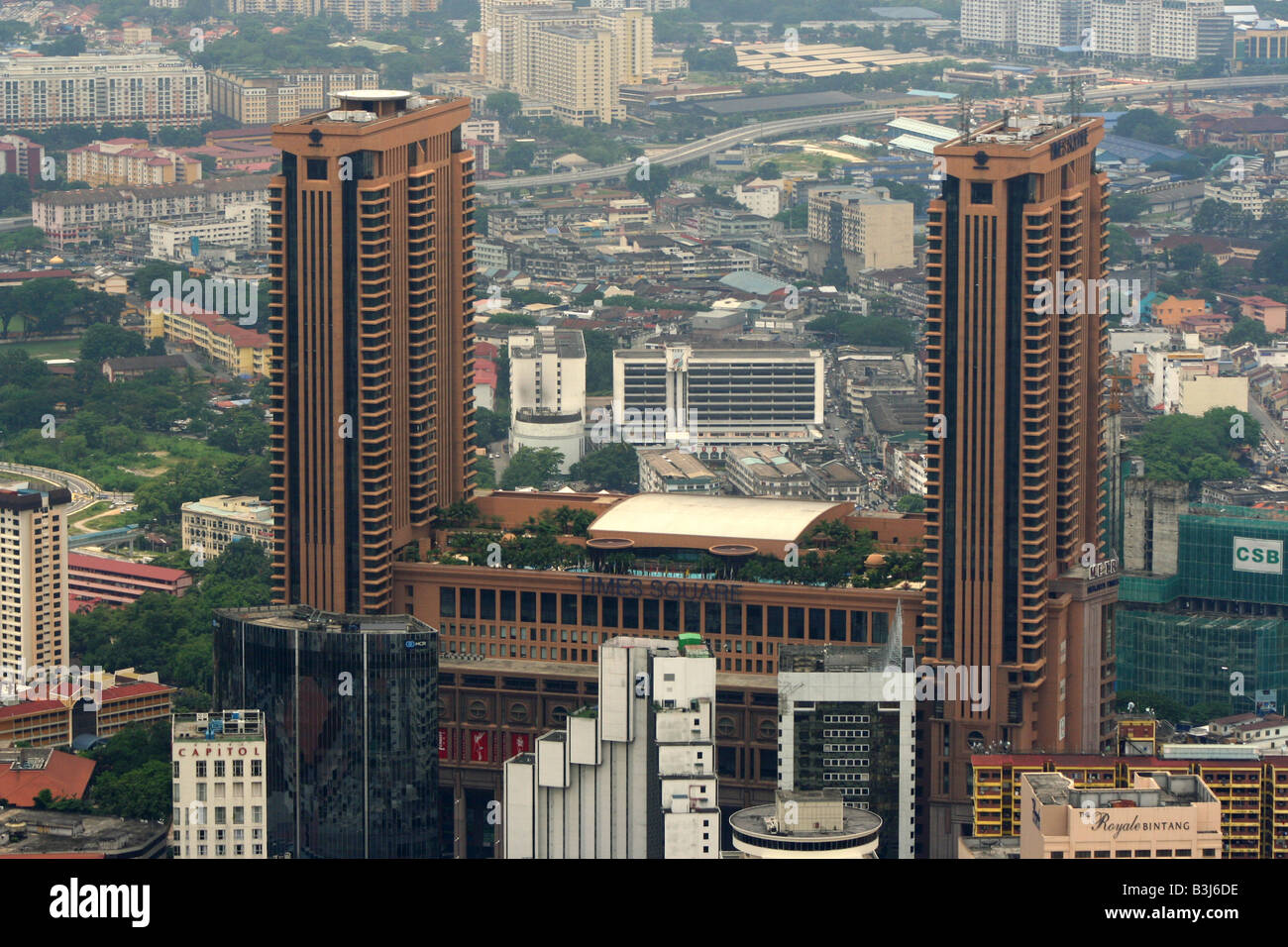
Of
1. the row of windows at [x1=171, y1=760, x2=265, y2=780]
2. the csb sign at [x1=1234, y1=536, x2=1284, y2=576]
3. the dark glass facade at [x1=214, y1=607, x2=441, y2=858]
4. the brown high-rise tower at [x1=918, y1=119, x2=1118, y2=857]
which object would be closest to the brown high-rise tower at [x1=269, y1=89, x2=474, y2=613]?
the dark glass facade at [x1=214, y1=607, x2=441, y2=858]

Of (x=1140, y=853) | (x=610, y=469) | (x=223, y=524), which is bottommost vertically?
(x=223, y=524)

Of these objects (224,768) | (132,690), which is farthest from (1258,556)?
(224,768)

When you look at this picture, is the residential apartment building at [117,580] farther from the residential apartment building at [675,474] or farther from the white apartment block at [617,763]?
the white apartment block at [617,763]

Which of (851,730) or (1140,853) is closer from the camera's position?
(1140,853)

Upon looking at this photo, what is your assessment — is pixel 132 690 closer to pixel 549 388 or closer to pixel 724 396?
pixel 549 388
